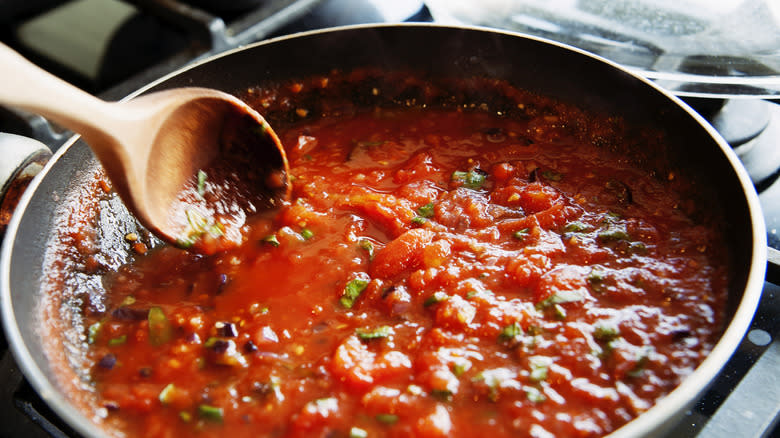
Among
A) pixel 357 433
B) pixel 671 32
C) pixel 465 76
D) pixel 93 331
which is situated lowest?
pixel 93 331

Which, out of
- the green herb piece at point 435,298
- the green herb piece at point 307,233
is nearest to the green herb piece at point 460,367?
the green herb piece at point 435,298

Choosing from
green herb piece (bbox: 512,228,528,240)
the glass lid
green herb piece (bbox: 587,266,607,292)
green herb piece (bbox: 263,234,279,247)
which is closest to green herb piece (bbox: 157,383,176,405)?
green herb piece (bbox: 263,234,279,247)

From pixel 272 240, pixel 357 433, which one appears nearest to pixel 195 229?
pixel 272 240

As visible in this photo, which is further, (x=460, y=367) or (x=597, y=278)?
(x=597, y=278)

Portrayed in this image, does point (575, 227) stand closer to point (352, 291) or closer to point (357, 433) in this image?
point (352, 291)

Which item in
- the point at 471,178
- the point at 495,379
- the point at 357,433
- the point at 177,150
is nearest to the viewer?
the point at 357,433

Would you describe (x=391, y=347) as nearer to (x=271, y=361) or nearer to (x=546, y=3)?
(x=271, y=361)

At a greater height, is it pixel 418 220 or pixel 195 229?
pixel 418 220
